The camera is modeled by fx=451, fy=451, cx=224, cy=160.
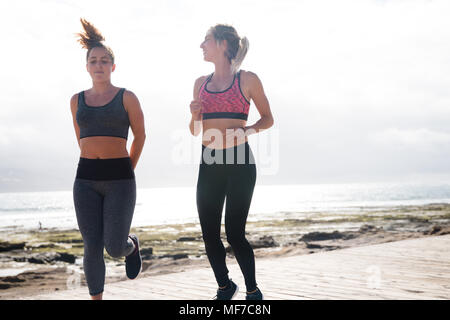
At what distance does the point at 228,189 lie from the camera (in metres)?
3.13

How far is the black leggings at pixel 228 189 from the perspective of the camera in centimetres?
311

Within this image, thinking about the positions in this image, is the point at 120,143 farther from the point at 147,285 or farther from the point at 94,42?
the point at 147,285

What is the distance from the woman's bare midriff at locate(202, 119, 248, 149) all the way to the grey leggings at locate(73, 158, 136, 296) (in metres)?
0.62

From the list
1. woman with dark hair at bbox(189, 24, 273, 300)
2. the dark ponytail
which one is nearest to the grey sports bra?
the dark ponytail

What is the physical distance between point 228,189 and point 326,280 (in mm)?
2134

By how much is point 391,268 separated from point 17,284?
22.9 feet

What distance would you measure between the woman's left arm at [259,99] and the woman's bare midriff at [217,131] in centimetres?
16

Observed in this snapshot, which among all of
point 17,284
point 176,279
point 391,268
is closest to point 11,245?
point 17,284

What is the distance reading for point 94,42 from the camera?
10.1 feet

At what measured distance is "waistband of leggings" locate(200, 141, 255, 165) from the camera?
3.12 m

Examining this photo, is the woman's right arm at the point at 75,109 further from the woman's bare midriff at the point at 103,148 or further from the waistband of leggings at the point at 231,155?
the waistband of leggings at the point at 231,155

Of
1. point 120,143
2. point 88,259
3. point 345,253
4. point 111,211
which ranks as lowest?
point 345,253

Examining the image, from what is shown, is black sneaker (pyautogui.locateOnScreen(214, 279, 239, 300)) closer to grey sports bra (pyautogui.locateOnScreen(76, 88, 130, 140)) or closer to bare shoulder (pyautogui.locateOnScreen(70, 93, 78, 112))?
grey sports bra (pyautogui.locateOnScreen(76, 88, 130, 140))
